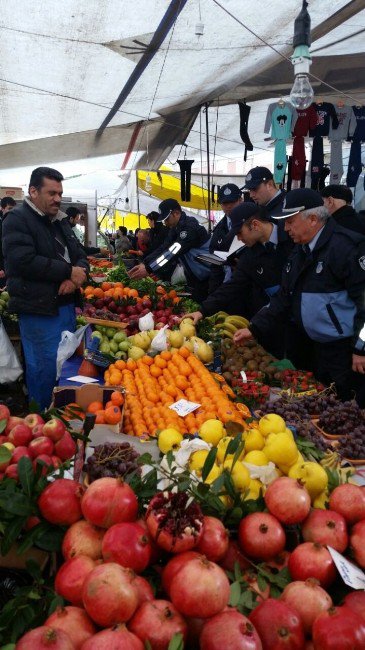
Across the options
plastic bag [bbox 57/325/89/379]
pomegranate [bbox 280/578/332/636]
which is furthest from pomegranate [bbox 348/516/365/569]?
plastic bag [bbox 57/325/89/379]

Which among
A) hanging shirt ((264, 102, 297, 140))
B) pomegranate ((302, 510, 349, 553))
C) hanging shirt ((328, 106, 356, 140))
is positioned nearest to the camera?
pomegranate ((302, 510, 349, 553))

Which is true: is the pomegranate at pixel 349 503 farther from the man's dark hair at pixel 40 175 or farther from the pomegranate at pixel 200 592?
the man's dark hair at pixel 40 175

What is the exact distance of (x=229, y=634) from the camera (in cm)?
100

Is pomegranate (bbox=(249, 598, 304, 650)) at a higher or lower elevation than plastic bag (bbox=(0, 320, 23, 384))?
higher

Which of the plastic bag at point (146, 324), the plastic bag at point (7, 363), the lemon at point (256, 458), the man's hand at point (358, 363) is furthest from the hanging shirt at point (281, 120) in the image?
the lemon at point (256, 458)

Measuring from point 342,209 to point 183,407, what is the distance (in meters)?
2.91

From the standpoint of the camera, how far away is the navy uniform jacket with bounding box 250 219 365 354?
335cm

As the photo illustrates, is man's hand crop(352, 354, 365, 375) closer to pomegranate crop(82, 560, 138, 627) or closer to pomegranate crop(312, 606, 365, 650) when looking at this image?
pomegranate crop(312, 606, 365, 650)

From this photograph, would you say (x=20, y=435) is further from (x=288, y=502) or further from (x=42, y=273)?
(x=42, y=273)

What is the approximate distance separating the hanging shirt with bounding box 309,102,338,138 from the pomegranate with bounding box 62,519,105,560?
6.52 m

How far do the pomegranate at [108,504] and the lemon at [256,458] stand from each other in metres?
0.62

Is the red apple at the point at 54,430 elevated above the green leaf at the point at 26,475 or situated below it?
below

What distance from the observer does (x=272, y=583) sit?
4.27 feet

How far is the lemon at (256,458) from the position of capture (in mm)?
1846
